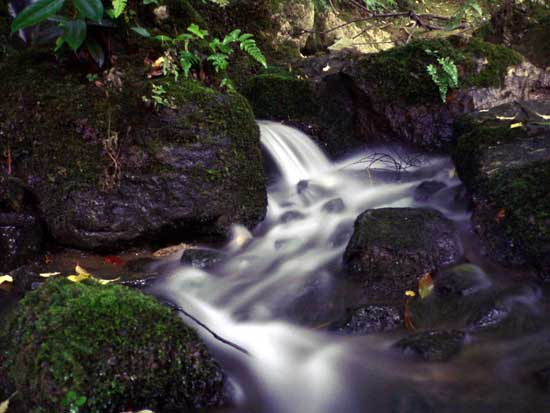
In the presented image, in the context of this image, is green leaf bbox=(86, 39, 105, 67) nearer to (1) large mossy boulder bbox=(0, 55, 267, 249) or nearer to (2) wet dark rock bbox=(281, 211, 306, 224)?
(1) large mossy boulder bbox=(0, 55, 267, 249)

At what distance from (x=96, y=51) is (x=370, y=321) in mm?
3292

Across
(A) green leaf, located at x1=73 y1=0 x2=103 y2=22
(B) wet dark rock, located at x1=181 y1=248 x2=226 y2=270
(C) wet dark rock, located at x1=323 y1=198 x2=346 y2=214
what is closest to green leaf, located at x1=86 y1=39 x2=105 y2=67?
(A) green leaf, located at x1=73 y1=0 x2=103 y2=22

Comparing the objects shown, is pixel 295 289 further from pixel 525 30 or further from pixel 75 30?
pixel 525 30

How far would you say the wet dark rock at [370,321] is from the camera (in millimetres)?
3363

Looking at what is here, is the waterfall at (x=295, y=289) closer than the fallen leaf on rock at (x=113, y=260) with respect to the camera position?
Yes

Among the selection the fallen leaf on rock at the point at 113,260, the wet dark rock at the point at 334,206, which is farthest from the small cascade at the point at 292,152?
the fallen leaf on rock at the point at 113,260

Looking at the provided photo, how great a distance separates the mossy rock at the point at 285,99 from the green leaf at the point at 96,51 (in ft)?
9.55

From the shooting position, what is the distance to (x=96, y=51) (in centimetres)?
448

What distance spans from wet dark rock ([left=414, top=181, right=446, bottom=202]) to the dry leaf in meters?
1.81

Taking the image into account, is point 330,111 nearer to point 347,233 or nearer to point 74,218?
point 347,233

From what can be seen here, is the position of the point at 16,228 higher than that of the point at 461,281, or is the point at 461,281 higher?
the point at 16,228

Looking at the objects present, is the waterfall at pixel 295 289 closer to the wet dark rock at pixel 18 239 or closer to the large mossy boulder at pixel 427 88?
the large mossy boulder at pixel 427 88

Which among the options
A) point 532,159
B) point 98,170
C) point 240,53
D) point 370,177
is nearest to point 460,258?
point 532,159

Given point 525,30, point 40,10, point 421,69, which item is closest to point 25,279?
point 40,10
